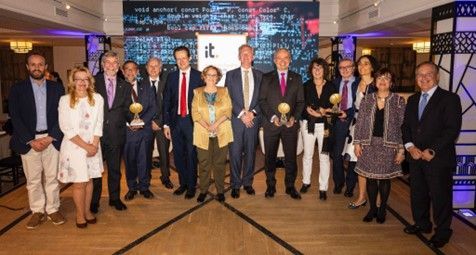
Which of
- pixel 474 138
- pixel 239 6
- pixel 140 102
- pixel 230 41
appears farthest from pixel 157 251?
pixel 239 6

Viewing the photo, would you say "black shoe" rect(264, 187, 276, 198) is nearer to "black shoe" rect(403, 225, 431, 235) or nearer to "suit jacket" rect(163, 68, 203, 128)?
"suit jacket" rect(163, 68, 203, 128)

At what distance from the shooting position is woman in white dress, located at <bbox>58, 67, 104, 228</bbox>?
3734 mm

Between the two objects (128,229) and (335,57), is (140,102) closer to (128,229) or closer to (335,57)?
(128,229)

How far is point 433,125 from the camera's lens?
3551mm

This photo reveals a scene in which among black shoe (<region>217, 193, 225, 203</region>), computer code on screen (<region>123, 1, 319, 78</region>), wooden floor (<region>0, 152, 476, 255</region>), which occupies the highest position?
computer code on screen (<region>123, 1, 319, 78</region>)

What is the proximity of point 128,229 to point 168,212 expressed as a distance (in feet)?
1.92

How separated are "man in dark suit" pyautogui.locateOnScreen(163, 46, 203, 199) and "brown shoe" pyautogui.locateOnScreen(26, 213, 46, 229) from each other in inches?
64.8

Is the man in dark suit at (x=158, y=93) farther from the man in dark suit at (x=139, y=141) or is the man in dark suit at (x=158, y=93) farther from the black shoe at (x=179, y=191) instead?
the black shoe at (x=179, y=191)

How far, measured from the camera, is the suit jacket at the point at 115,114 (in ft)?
13.9

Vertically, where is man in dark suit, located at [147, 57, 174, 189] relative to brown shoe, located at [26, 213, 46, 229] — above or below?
above

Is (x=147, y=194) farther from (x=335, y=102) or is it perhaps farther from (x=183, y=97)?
(x=335, y=102)

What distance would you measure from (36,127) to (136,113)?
1.06 meters

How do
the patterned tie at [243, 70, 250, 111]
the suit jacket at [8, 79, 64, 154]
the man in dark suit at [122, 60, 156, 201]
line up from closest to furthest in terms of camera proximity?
1. the suit jacket at [8, 79, 64, 154]
2. the man in dark suit at [122, 60, 156, 201]
3. the patterned tie at [243, 70, 250, 111]

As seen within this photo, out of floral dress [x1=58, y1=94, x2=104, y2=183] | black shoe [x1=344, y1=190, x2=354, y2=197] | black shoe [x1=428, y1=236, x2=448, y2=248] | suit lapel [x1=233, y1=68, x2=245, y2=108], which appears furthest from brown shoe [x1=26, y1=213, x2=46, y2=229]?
black shoe [x1=428, y1=236, x2=448, y2=248]
